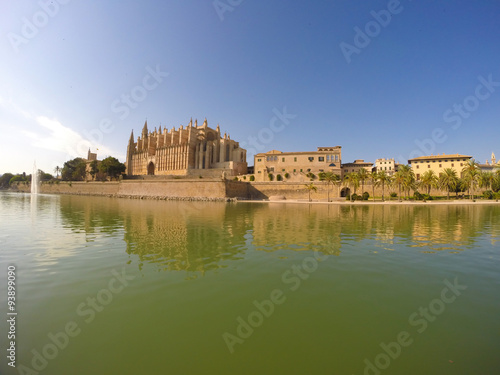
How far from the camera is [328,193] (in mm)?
61844

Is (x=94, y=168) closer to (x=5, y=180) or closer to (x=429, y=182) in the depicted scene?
(x=5, y=180)

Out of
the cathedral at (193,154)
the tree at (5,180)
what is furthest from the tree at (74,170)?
the tree at (5,180)

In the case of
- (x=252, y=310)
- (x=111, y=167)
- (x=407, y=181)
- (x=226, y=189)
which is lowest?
(x=252, y=310)

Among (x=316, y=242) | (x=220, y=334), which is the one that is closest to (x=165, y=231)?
(x=316, y=242)

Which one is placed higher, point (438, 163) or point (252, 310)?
point (438, 163)

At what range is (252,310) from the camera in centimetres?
558

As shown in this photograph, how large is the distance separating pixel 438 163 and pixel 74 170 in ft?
478

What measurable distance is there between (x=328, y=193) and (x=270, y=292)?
58.8m

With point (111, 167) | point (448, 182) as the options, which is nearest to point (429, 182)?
point (448, 182)

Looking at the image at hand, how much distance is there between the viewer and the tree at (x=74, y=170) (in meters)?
102

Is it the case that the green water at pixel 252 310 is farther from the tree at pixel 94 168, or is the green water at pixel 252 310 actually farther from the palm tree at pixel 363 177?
the tree at pixel 94 168

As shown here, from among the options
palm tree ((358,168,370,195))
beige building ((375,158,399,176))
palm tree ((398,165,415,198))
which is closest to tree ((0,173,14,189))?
palm tree ((358,168,370,195))

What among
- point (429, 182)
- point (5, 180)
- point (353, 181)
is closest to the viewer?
point (429, 182)

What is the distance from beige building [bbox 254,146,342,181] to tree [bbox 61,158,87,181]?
7887cm
